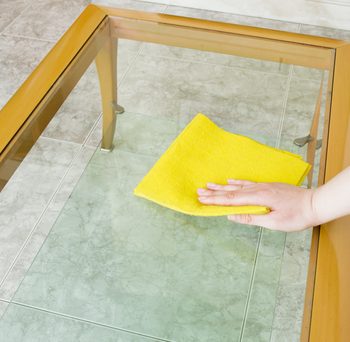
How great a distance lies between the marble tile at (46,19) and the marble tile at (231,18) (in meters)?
0.45

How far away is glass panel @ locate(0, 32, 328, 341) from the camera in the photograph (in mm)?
842

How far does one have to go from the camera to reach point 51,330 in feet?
2.68

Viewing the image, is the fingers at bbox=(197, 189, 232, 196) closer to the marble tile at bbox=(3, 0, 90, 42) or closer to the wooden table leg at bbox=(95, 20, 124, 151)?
the wooden table leg at bbox=(95, 20, 124, 151)

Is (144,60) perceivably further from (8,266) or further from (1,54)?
(1,54)

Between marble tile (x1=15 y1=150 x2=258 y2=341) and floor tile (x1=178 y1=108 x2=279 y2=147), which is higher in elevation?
floor tile (x1=178 y1=108 x2=279 y2=147)

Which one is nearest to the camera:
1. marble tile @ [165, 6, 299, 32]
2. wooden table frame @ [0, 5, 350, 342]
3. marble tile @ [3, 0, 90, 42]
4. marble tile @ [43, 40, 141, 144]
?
wooden table frame @ [0, 5, 350, 342]

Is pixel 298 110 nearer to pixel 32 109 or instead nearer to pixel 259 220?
pixel 259 220

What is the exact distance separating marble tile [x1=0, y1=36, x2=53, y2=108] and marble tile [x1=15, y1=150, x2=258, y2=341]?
1.12 m

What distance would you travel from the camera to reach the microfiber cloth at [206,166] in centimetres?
98

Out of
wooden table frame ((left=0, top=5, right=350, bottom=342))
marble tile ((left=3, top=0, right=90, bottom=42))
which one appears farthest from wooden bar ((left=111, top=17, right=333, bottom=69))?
marble tile ((left=3, top=0, right=90, bottom=42))

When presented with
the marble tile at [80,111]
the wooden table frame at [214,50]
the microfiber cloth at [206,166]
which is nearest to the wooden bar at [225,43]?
the wooden table frame at [214,50]

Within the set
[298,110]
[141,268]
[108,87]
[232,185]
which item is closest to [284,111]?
[298,110]

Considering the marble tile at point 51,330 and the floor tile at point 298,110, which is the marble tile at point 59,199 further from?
the floor tile at point 298,110

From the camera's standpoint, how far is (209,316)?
84 cm
